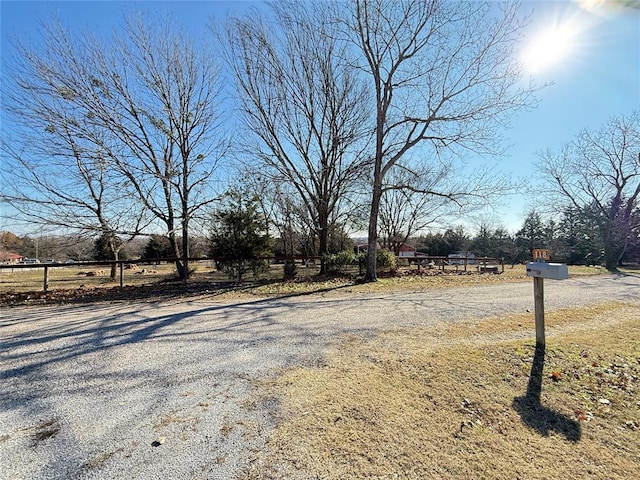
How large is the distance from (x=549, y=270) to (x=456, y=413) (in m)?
2.12

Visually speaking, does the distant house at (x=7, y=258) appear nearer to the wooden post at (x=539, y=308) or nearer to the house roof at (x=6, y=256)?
the house roof at (x=6, y=256)

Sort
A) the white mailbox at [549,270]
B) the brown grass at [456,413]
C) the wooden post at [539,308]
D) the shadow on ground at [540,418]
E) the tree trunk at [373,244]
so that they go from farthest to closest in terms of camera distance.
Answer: the tree trunk at [373,244] < the wooden post at [539,308] < the white mailbox at [549,270] < the shadow on ground at [540,418] < the brown grass at [456,413]

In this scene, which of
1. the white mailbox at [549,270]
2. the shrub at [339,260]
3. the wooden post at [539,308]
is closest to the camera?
the white mailbox at [549,270]

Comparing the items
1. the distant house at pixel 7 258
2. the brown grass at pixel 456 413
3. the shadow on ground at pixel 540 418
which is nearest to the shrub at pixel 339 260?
the brown grass at pixel 456 413

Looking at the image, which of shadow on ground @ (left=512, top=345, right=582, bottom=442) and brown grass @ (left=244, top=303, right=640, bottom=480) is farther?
shadow on ground @ (left=512, top=345, right=582, bottom=442)

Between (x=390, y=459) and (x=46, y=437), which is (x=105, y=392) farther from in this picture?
(x=390, y=459)

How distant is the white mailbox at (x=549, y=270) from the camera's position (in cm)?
325

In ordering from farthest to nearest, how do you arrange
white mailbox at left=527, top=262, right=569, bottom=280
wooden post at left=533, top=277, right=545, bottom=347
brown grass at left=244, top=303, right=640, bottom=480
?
wooden post at left=533, top=277, right=545, bottom=347
white mailbox at left=527, top=262, right=569, bottom=280
brown grass at left=244, top=303, right=640, bottom=480

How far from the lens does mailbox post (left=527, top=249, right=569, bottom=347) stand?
3304mm

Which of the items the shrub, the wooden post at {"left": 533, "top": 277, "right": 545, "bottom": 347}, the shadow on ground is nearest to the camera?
the shadow on ground

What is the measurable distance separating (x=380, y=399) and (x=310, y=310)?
3.34m

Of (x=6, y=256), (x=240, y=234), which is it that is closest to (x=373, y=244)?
(x=240, y=234)

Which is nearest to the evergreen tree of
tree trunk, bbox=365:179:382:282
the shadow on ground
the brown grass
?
tree trunk, bbox=365:179:382:282

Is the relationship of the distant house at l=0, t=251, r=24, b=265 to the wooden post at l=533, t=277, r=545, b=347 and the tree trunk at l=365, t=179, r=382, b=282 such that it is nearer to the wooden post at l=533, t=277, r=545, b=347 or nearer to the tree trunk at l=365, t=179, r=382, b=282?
the tree trunk at l=365, t=179, r=382, b=282
